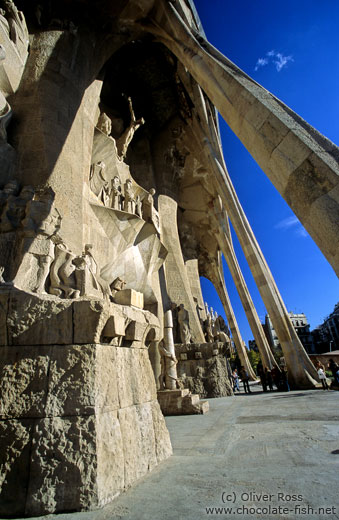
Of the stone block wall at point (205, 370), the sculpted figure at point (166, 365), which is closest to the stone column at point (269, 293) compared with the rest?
the stone block wall at point (205, 370)

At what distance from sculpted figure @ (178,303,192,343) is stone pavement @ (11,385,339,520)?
330 inches

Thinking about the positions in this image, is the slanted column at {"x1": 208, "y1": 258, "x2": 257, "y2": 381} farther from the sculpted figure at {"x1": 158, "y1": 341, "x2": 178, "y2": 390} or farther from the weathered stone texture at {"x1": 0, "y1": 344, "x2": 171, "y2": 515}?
the weathered stone texture at {"x1": 0, "y1": 344, "x2": 171, "y2": 515}

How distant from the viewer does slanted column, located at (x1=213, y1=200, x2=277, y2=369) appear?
42.6ft

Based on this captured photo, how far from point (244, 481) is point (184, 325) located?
1019cm

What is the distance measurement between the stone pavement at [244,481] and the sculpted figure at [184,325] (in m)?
8.39

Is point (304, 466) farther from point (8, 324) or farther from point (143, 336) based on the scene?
point (8, 324)

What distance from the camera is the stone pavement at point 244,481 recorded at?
5.14 ft

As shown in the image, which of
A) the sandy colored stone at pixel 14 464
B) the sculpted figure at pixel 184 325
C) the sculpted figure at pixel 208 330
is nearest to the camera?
the sandy colored stone at pixel 14 464

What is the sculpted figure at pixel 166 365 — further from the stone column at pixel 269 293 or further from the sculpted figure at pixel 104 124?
the sculpted figure at pixel 104 124

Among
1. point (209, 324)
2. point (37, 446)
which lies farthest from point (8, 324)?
point (209, 324)

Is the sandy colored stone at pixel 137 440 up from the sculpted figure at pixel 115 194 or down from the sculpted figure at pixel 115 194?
down

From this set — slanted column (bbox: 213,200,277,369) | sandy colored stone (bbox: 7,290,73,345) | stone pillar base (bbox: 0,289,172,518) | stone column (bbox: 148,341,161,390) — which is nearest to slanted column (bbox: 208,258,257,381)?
slanted column (bbox: 213,200,277,369)

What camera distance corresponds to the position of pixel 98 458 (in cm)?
184

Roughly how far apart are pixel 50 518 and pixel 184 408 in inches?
201
